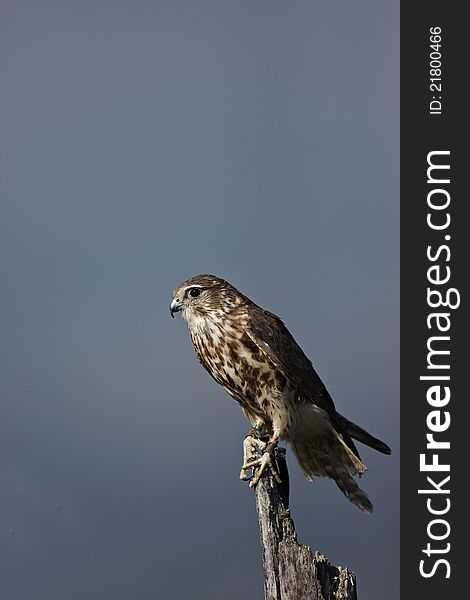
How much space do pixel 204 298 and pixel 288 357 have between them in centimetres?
62

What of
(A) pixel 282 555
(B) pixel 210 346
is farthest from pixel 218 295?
(A) pixel 282 555

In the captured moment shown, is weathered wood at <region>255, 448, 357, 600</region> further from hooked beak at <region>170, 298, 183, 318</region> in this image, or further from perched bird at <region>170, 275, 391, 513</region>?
hooked beak at <region>170, 298, 183, 318</region>

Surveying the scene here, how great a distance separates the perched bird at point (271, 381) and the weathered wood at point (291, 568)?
0.74 metres

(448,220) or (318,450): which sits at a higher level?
(448,220)

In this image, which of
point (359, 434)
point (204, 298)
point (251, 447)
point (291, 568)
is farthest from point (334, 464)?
point (291, 568)

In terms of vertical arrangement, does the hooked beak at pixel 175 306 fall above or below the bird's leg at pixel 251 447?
above

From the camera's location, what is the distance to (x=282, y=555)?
3785mm

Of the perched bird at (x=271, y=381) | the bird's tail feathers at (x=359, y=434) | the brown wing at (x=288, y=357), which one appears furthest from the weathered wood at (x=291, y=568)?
the bird's tail feathers at (x=359, y=434)

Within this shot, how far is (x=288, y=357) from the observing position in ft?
15.9

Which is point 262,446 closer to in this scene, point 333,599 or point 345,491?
point 345,491

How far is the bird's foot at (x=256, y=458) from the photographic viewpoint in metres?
4.30

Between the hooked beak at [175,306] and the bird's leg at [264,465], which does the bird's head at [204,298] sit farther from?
the bird's leg at [264,465]

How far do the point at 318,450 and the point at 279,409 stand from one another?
426 mm

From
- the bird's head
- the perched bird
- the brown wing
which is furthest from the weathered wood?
the bird's head
